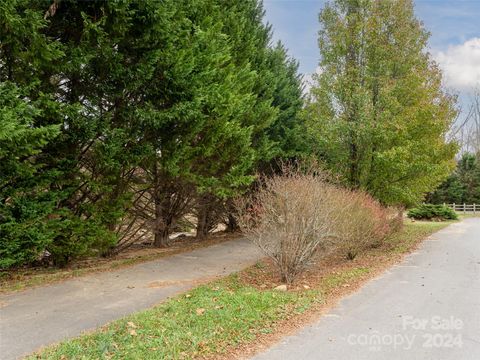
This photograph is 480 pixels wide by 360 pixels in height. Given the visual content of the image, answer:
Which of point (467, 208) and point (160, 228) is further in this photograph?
→ point (467, 208)

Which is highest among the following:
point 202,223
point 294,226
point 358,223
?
point 294,226

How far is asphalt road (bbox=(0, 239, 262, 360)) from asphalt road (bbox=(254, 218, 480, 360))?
251cm

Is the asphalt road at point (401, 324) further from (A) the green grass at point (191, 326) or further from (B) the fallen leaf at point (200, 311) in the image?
(B) the fallen leaf at point (200, 311)

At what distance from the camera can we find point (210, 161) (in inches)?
419

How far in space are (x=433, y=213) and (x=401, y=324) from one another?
79.5ft

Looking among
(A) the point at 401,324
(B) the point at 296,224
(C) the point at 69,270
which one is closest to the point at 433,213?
(B) the point at 296,224

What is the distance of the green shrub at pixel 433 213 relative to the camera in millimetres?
26266

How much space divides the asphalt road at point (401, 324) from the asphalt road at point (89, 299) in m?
2.51

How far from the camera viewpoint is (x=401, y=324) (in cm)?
511

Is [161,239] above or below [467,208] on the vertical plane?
above

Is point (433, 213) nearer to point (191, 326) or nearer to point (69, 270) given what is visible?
point (69, 270)

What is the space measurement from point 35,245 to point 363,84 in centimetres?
1172

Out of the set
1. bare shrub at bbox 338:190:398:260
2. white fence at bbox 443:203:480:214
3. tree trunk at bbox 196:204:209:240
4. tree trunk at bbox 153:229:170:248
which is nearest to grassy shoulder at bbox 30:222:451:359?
bare shrub at bbox 338:190:398:260

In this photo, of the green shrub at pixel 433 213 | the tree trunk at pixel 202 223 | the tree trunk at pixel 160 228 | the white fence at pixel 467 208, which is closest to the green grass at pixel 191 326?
the tree trunk at pixel 160 228
